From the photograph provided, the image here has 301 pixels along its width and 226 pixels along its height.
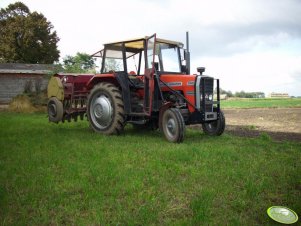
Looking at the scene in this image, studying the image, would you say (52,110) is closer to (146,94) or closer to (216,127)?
(146,94)

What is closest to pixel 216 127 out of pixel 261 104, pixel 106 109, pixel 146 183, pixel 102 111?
pixel 106 109

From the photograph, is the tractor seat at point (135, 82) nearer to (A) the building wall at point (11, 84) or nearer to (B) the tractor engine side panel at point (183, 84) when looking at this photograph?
(B) the tractor engine side panel at point (183, 84)

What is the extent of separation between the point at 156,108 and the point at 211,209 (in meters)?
4.96

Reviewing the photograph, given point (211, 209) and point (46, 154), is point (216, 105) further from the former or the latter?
point (211, 209)

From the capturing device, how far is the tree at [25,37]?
3856 centimetres

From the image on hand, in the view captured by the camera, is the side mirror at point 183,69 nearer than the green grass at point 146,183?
No

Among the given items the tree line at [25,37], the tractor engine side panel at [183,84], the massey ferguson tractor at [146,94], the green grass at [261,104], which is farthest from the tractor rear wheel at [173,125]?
the tree line at [25,37]

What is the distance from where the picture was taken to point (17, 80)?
29.8m

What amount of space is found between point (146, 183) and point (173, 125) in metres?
3.32

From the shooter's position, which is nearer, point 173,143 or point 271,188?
point 271,188

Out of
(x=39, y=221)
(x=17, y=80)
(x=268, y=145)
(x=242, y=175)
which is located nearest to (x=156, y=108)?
(x=268, y=145)

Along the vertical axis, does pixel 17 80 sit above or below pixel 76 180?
above

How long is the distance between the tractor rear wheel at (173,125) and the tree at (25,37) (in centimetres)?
3538


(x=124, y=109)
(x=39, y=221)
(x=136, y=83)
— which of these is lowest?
(x=39, y=221)
